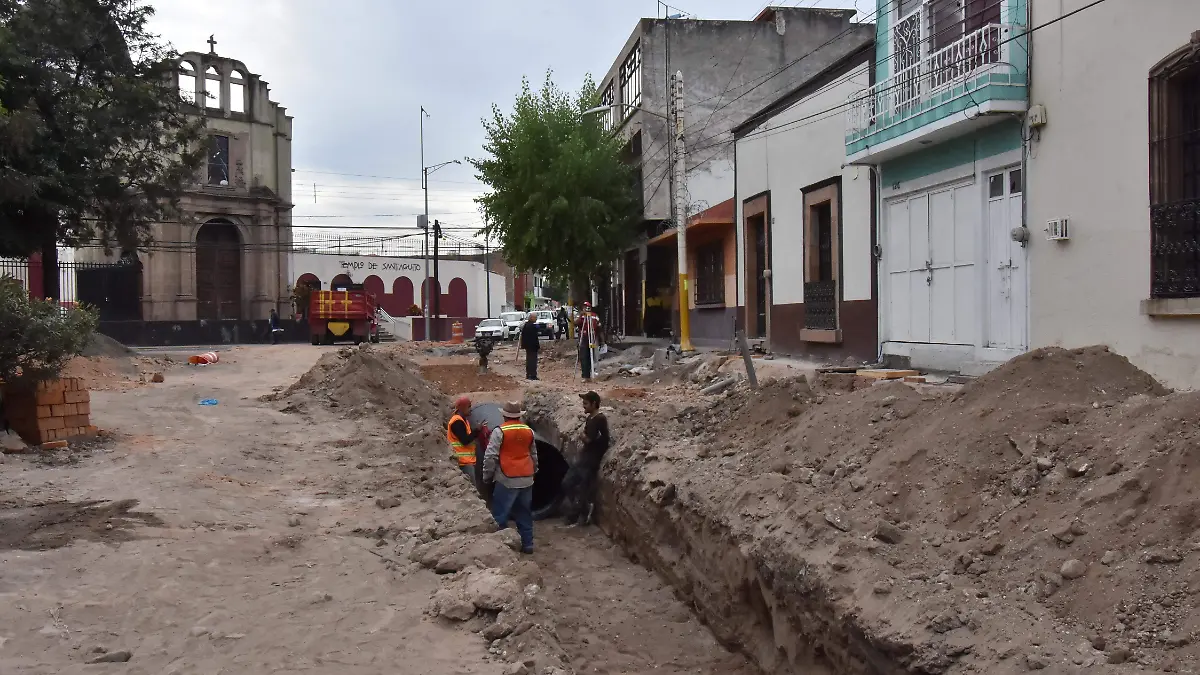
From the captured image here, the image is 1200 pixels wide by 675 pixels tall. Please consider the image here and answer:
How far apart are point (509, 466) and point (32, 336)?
16.4 feet

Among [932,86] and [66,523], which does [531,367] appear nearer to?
[932,86]

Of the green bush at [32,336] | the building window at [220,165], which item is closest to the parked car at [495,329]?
the building window at [220,165]

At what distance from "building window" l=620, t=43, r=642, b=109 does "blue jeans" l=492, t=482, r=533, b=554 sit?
2081 centimetres

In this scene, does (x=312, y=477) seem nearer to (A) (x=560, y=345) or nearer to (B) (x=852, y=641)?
(B) (x=852, y=641)

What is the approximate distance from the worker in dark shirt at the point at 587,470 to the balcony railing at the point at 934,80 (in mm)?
6019

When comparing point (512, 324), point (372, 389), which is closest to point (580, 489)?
point (372, 389)

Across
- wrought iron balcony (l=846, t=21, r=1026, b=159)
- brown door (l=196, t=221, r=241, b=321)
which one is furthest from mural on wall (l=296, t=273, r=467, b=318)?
wrought iron balcony (l=846, t=21, r=1026, b=159)

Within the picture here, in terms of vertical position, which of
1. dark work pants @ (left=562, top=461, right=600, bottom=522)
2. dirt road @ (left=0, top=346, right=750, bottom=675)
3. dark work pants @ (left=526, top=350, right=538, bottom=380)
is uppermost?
dark work pants @ (left=526, top=350, right=538, bottom=380)

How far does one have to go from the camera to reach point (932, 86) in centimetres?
1239

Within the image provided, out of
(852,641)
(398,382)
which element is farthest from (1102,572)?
(398,382)

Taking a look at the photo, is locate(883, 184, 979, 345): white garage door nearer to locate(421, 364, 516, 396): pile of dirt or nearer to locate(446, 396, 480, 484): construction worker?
locate(446, 396, 480, 484): construction worker

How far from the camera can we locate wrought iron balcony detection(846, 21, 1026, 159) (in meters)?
10.8

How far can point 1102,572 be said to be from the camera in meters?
4.59

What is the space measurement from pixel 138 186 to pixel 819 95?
54.1ft
